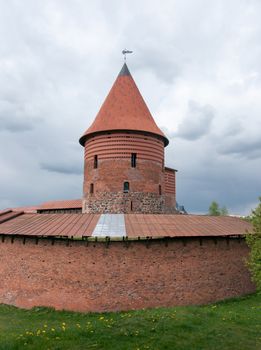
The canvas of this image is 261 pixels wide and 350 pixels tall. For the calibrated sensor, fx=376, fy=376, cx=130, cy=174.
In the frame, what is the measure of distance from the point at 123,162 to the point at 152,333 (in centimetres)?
1193

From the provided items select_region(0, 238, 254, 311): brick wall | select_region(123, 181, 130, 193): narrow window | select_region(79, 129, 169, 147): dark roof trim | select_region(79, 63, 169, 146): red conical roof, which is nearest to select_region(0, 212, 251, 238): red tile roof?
select_region(0, 238, 254, 311): brick wall

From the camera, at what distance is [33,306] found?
12797 millimetres

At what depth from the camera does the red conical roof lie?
1997cm

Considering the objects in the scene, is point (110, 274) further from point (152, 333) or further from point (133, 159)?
point (133, 159)

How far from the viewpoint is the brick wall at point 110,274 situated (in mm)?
12406

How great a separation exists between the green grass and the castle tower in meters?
8.73

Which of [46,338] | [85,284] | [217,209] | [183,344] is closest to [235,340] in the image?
[183,344]

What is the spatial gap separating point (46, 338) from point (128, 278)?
16.0 feet

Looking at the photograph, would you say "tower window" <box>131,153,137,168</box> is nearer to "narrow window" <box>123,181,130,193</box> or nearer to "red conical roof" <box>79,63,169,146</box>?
"narrow window" <box>123,181,130,193</box>

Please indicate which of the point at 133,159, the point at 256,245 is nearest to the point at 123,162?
the point at 133,159

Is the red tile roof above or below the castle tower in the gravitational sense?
below

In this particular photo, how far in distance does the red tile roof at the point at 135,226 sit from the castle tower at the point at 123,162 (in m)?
4.32

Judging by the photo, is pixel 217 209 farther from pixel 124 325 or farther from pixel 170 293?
pixel 124 325

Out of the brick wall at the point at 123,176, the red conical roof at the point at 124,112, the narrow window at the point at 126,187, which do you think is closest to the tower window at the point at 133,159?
the brick wall at the point at 123,176
